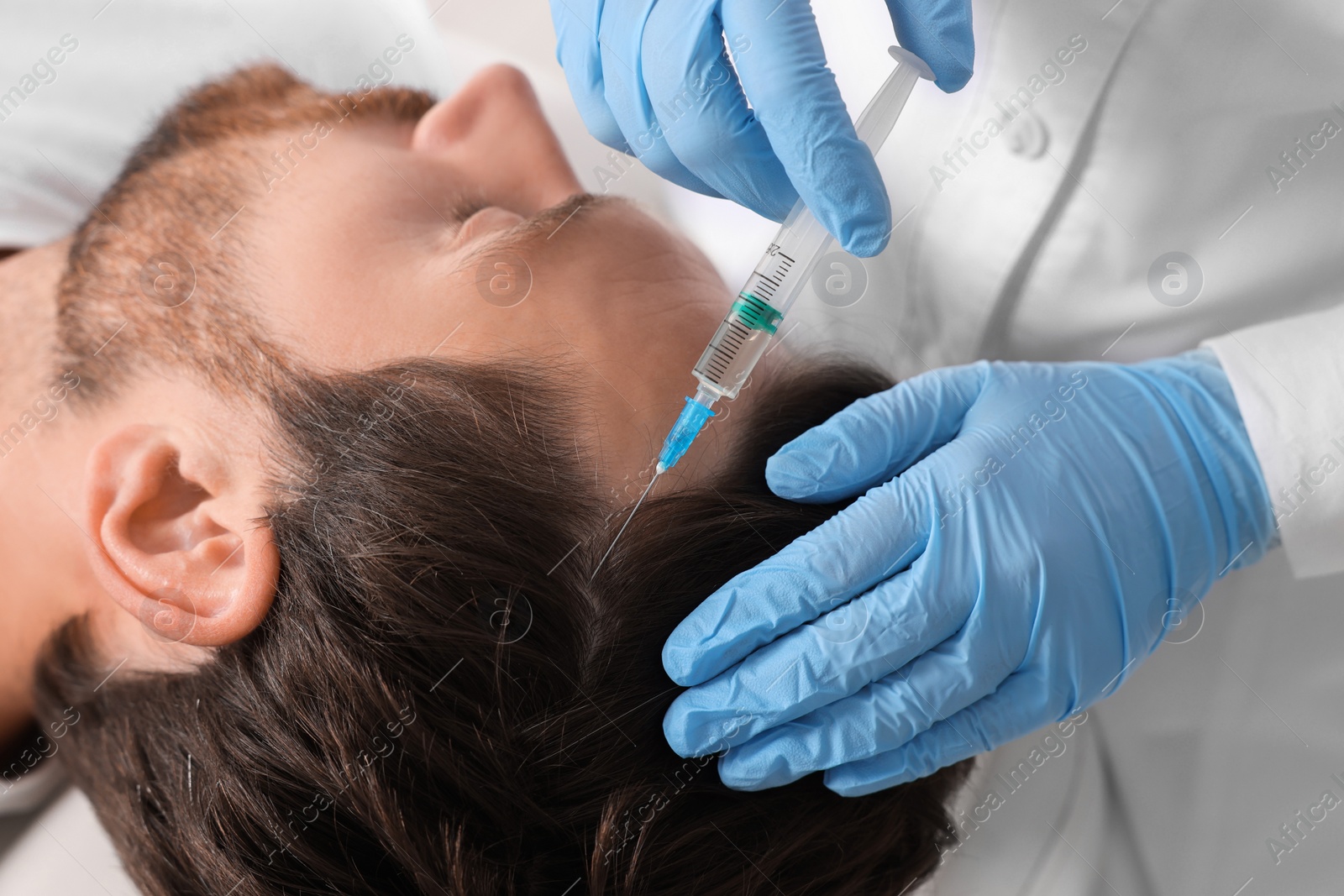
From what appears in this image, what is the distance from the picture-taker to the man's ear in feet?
3.24

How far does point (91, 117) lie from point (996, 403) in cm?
211

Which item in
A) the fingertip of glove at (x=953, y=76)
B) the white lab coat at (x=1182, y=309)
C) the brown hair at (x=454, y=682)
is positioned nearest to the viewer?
the brown hair at (x=454, y=682)

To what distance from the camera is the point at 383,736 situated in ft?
3.10

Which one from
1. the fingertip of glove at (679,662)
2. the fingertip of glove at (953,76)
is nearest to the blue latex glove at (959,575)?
the fingertip of glove at (679,662)

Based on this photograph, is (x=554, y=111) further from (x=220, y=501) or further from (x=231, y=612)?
(x=231, y=612)

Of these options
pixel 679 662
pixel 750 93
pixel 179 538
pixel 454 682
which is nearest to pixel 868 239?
pixel 750 93

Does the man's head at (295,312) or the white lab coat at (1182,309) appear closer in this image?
the man's head at (295,312)

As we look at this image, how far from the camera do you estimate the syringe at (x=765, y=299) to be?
99 centimetres

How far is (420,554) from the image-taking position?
0.96 m

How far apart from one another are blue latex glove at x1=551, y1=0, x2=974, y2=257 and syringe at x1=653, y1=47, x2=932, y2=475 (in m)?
0.06

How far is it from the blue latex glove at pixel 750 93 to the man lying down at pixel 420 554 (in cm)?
14

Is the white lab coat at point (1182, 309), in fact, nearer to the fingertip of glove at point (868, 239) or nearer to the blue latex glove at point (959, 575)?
the blue latex glove at point (959, 575)

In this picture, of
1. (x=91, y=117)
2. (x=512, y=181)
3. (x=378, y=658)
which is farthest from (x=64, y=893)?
(x=91, y=117)

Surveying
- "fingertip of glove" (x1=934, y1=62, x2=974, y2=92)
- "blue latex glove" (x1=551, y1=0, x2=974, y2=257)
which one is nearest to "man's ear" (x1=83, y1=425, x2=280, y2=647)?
"blue latex glove" (x1=551, y1=0, x2=974, y2=257)
